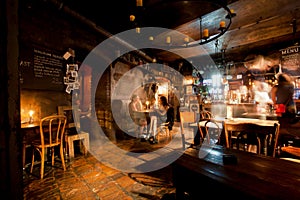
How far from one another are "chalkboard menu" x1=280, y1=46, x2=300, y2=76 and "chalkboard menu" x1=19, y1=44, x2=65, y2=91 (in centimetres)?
744

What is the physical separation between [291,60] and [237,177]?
684 cm

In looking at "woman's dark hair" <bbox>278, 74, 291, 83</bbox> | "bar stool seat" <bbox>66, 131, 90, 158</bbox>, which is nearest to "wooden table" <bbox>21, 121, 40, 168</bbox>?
"bar stool seat" <bbox>66, 131, 90, 158</bbox>

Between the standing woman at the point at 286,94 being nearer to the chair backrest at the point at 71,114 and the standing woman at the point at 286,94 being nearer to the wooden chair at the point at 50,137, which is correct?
the wooden chair at the point at 50,137

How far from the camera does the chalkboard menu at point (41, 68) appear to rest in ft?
10.8

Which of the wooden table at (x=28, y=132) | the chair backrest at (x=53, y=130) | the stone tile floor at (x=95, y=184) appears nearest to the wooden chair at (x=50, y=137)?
the chair backrest at (x=53, y=130)

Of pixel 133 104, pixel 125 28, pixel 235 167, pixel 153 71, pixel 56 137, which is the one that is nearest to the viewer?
pixel 235 167

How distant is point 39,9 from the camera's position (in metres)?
3.56

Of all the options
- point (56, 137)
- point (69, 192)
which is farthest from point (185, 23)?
point (69, 192)

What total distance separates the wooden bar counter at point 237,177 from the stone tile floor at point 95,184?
1174mm

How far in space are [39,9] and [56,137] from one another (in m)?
3.02

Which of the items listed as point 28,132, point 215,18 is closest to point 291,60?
point 215,18

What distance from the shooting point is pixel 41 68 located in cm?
360

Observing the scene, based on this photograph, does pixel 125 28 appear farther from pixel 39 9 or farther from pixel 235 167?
pixel 235 167

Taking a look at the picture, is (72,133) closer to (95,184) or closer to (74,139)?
(74,139)
